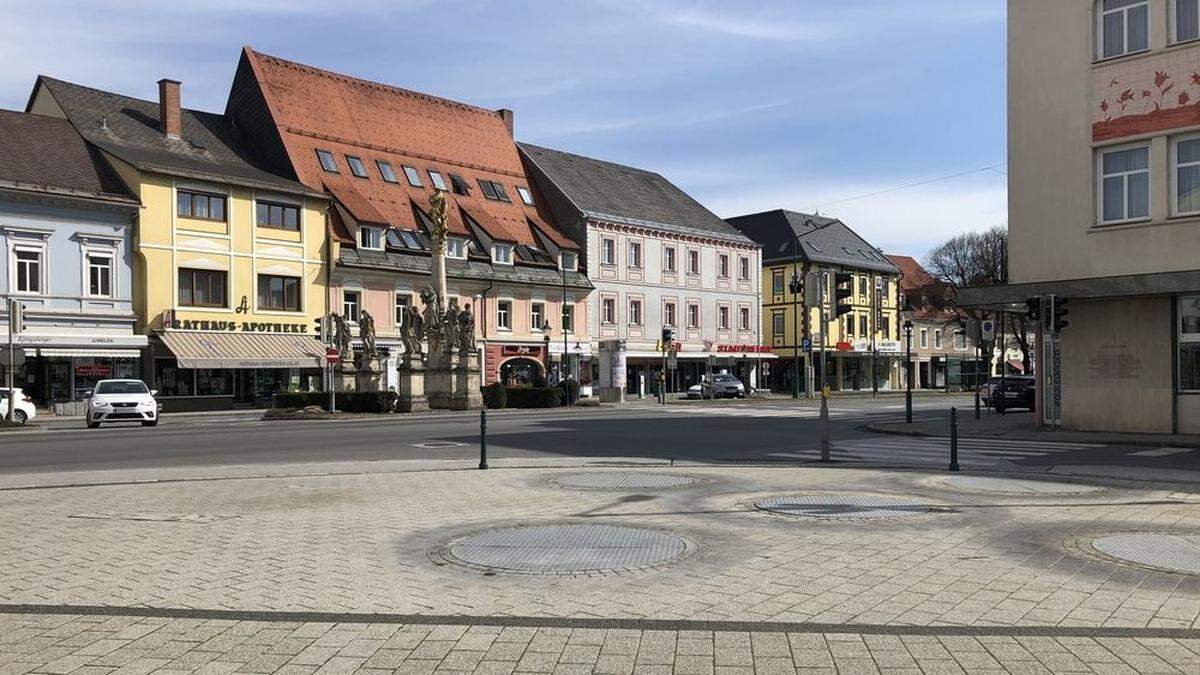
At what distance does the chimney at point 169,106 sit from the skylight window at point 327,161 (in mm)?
7105

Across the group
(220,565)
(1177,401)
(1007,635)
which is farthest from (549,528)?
(1177,401)

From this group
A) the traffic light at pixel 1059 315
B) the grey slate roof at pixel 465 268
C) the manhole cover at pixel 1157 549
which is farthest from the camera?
the grey slate roof at pixel 465 268

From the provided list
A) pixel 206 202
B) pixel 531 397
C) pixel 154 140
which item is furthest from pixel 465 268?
pixel 154 140

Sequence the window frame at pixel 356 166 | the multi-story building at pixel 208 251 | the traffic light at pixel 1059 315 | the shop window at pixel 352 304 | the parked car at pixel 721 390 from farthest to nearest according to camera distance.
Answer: the parked car at pixel 721 390 → the window frame at pixel 356 166 → the shop window at pixel 352 304 → the multi-story building at pixel 208 251 → the traffic light at pixel 1059 315

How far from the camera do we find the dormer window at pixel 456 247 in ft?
176

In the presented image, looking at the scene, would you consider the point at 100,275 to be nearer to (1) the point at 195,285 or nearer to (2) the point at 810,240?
(1) the point at 195,285

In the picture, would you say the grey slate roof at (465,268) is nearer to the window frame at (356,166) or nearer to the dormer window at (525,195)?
the window frame at (356,166)

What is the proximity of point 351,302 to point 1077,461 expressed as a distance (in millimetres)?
39523

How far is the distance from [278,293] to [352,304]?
395 centimetres

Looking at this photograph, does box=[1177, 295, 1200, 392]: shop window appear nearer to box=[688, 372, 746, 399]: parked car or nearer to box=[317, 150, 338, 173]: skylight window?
box=[688, 372, 746, 399]: parked car

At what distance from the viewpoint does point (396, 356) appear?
47188 millimetres

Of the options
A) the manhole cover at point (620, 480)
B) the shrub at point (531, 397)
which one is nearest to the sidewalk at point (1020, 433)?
the manhole cover at point (620, 480)

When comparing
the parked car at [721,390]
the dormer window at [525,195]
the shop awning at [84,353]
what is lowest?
the parked car at [721,390]

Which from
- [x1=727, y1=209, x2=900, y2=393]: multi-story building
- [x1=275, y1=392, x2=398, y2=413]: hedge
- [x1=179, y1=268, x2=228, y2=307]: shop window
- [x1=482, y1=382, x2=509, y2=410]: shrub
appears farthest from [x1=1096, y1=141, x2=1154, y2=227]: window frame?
[x1=727, y1=209, x2=900, y2=393]: multi-story building
